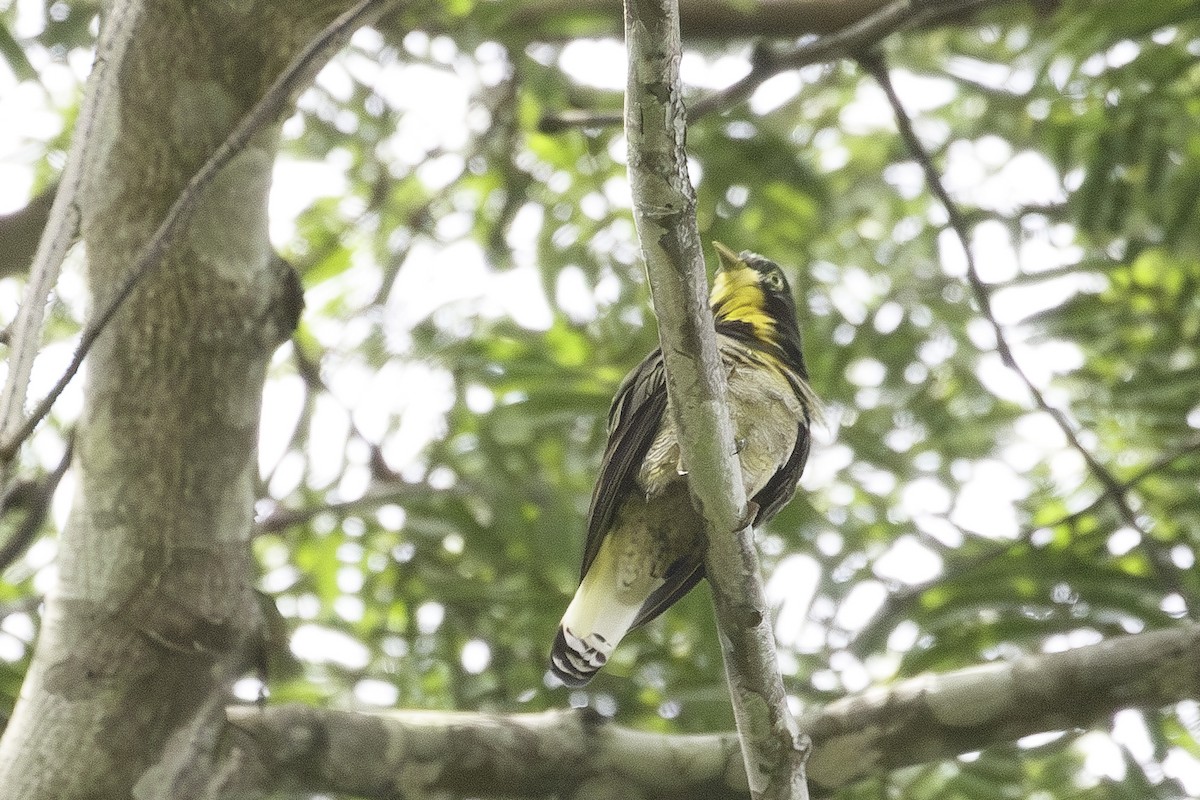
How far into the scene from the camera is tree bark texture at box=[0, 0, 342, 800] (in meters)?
2.80

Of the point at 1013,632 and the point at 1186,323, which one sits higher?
the point at 1186,323

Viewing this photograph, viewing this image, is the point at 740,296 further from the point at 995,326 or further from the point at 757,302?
the point at 995,326

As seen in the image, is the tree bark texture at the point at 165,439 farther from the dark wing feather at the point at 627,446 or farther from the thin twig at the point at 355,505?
the dark wing feather at the point at 627,446

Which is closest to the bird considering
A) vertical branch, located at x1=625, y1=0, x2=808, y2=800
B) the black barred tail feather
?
the black barred tail feather

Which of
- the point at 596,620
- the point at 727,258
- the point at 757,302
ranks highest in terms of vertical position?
the point at 727,258

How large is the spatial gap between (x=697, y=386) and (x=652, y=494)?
1009 mm

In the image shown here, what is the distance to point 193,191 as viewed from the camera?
8.16 ft

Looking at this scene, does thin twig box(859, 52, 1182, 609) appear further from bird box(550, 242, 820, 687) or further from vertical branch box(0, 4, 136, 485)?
vertical branch box(0, 4, 136, 485)

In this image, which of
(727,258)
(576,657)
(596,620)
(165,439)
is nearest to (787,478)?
(596,620)

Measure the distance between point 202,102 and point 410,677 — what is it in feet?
6.97

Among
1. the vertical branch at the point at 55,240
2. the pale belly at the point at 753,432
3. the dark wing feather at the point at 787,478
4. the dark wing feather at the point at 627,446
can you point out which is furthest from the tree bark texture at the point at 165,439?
the dark wing feather at the point at 787,478

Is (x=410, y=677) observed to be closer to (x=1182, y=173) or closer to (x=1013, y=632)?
(x=1013, y=632)

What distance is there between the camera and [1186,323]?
15.8ft

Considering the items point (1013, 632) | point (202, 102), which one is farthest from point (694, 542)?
point (202, 102)
